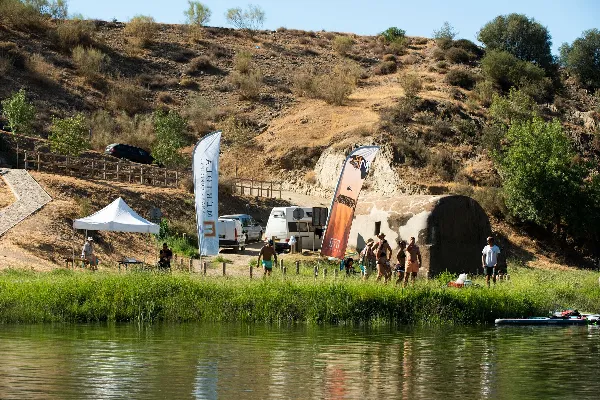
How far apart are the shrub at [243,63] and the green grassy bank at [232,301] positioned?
2319 inches

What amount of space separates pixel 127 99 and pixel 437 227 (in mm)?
44717

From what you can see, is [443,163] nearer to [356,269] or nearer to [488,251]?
[356,269]

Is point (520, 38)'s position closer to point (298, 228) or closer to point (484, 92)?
point (484, 92)

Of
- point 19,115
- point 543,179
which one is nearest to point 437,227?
point 543,179

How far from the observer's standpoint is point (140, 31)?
299ft

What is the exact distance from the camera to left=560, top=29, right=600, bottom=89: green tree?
8681 cm

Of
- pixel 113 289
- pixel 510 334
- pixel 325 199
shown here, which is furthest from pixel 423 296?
pixel 325 199

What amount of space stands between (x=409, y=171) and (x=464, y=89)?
19539 millimetres

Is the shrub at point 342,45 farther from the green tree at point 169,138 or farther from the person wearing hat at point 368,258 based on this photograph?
the person wearing hat at point 368,258

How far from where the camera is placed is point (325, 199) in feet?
204

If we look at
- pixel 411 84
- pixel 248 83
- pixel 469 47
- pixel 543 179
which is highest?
pixel 469 47

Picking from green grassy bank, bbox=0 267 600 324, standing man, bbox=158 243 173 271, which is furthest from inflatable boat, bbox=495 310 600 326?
standing man, bbox=158 243 173 271

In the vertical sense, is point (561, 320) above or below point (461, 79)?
below

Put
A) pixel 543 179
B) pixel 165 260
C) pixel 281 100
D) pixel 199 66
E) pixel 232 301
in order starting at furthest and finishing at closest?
pixel 199 66
pixel 281 100
pixel 543 179
pixel 165 260
pixel 232 301
